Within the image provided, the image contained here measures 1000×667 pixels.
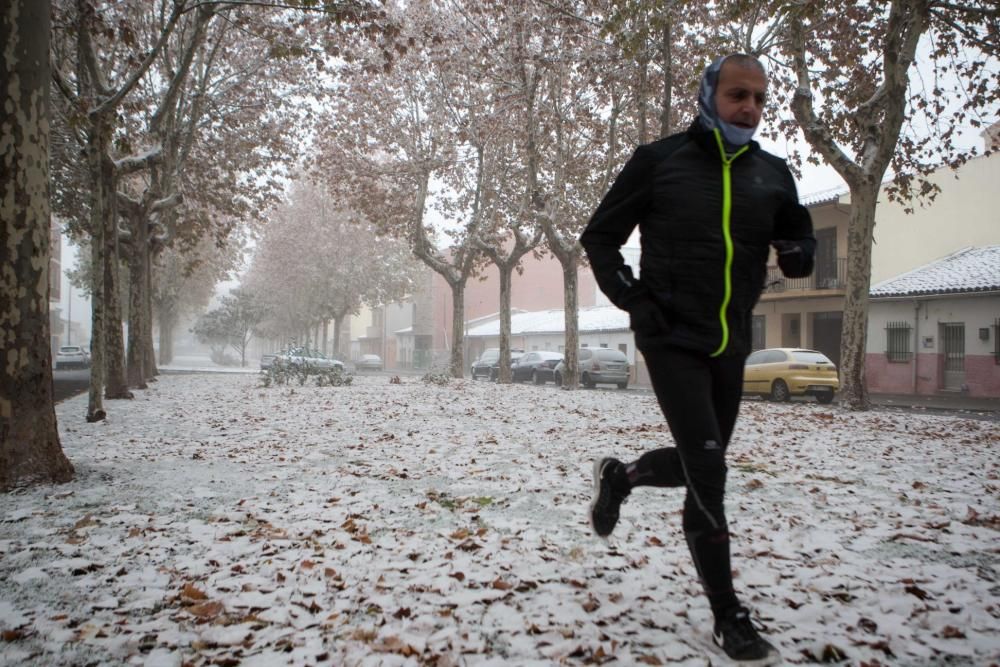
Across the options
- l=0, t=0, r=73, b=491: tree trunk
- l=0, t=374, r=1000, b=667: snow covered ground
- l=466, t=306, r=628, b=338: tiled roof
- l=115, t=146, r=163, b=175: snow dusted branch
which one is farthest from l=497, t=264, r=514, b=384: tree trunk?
l=0, t=0, r=73, b=491: tree trunk

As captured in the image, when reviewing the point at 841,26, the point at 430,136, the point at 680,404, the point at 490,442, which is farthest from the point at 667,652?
the point at 430,136

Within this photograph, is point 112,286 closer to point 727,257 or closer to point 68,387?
point 68,387

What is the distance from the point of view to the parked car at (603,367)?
26.3 meters

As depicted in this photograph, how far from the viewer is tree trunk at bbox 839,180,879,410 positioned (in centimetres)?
1245

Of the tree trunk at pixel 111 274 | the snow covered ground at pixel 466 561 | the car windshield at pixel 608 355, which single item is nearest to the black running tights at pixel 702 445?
the snow covered ground at pixel 466 561

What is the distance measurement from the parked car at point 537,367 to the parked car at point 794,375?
11.0 metres

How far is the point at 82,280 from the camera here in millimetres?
43438

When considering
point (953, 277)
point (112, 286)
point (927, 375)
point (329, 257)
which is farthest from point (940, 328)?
point (329, 257)

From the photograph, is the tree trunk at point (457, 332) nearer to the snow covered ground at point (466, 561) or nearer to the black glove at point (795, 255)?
the snow covered ground at point (466, 561)

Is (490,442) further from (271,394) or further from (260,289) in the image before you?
(260,289)

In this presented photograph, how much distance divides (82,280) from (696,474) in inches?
1931

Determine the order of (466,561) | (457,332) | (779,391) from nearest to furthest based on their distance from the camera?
(466,561), (779,391), (457,332)

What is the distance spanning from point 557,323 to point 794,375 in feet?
87.8

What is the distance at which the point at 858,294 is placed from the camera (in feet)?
41.4
